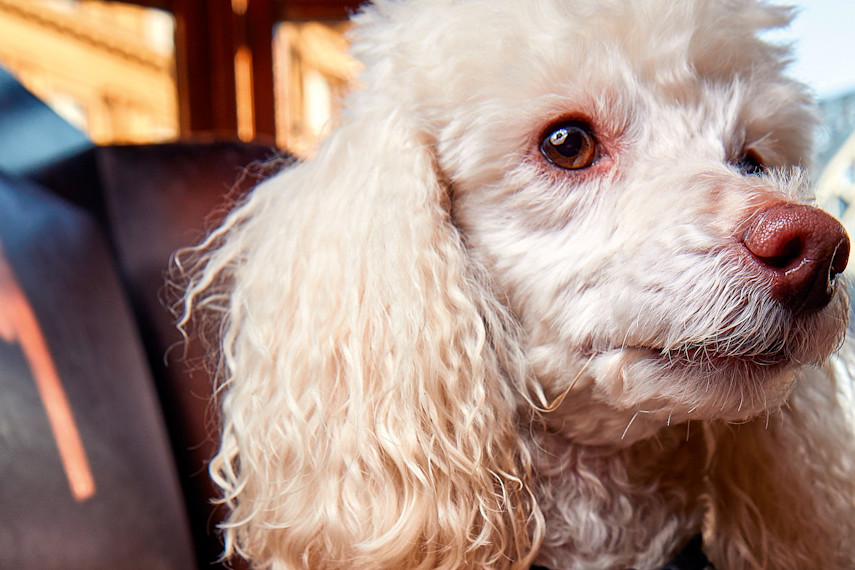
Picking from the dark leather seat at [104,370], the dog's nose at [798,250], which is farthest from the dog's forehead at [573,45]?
the dark leather seat at [104,370]

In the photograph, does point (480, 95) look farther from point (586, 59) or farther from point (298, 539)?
point (298, 539)

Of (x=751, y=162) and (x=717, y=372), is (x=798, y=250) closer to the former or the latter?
(x=717, y=372)

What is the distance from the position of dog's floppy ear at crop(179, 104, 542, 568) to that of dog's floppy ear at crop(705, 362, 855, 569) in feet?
0.84

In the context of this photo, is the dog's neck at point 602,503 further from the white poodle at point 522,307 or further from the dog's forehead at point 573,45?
the dog's forehead at point 573,45

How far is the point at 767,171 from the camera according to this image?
2.13 feet

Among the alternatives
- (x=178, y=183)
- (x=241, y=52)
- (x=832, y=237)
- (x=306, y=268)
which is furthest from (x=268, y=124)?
(x=832, y=237)

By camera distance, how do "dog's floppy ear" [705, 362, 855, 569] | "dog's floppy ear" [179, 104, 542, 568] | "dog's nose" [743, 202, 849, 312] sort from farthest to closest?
"dog's floppy ear" [705, 362, 855, 569]
"dog's floppy ear" [179, 104, 542, 568]
"dog's nose" [743, 202, 849, 312]

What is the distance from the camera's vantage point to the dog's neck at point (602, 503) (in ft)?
2.13

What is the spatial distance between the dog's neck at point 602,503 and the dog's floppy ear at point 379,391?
0.12 feet

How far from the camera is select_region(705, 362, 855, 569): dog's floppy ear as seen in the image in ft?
2.24

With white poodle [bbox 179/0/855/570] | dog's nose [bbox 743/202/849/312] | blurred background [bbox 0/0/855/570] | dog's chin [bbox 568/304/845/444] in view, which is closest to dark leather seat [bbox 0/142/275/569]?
blurred background [bbox 0/0/855/570]

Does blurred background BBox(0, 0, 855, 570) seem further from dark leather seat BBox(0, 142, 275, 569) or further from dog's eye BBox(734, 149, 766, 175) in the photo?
dog's eye BBox(734, 149, 766, 175)

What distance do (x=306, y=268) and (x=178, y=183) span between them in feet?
1.83

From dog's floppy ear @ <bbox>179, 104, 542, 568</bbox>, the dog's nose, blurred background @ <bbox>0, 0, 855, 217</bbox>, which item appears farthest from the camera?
blurred background @ <bbox>0, 0, 855, 217</bbox>
